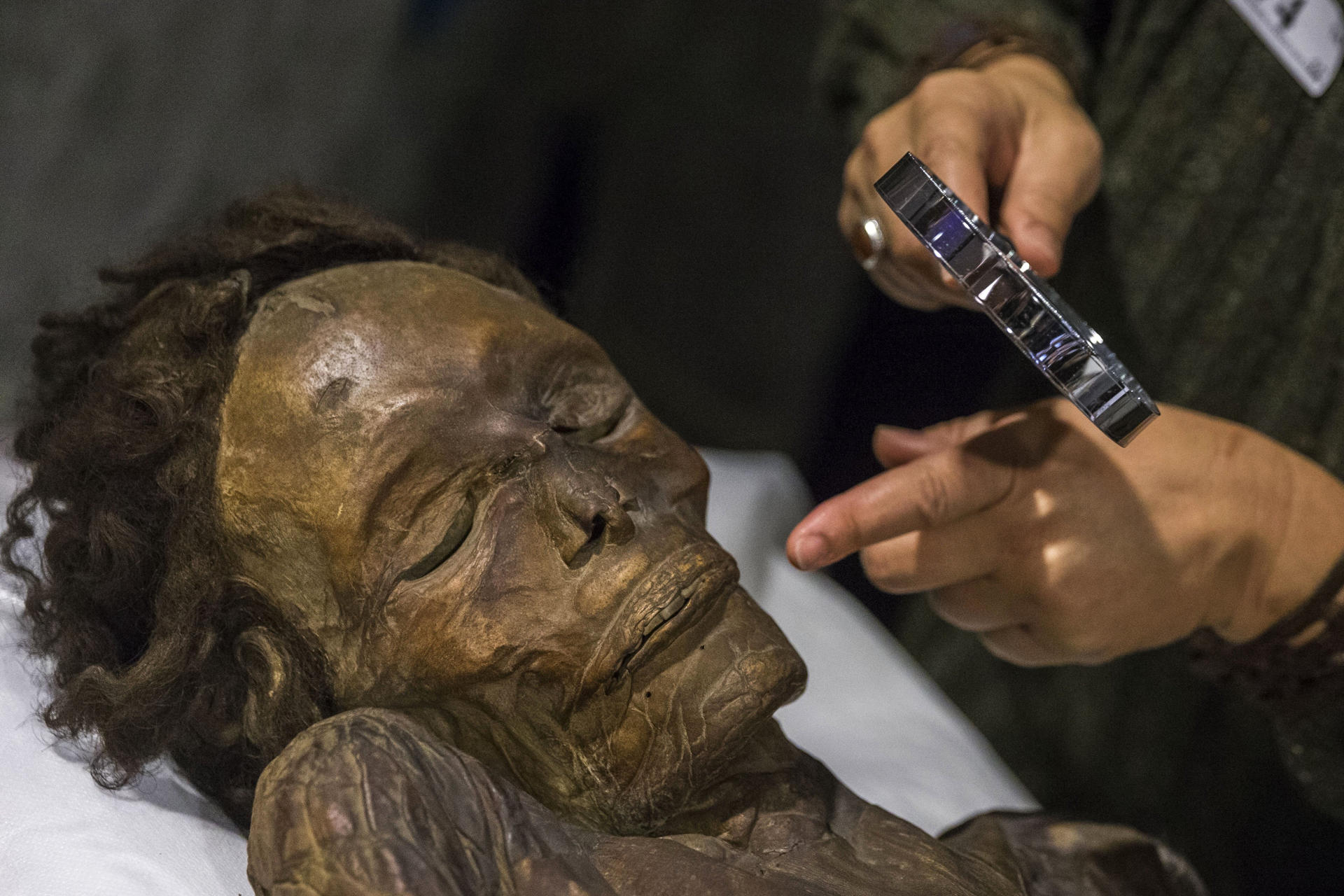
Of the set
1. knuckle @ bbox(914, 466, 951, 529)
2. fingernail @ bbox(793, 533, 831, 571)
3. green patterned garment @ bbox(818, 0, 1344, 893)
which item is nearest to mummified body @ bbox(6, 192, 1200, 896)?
fingernail @ bbox(793, 533, 831, 571)

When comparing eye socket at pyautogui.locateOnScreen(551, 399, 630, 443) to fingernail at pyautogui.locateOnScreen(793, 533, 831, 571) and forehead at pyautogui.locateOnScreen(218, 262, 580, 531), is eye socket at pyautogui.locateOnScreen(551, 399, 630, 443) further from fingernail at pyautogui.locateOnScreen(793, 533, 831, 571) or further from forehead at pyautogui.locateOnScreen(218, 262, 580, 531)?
fingernail at pyautogui.locateOnScreen(793, 533, 831, 571)

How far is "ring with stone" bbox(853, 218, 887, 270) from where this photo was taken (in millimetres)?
1538

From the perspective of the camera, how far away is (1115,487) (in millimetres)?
1522

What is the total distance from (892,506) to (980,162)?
48cm

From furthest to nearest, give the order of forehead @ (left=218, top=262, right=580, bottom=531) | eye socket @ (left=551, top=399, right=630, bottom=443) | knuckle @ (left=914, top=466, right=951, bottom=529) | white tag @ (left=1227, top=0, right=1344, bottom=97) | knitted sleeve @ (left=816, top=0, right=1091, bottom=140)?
knitted sleeve @ (left=816, top=0, right=1091, bottom=140), white tag @ (left=1227, top=0, right=1344, bottom=97), knuckle @ (left=914, top=466, right=951, bottom=529), eye socket @ (left=551, top=399, right=630, bottom=443), forehead @ (left=218, top=262, right=580, bottom=531)

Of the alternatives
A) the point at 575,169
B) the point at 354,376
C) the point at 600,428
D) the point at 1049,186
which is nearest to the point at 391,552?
the point at 354,376

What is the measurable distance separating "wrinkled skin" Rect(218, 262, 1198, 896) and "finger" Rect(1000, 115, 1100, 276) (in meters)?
0.56

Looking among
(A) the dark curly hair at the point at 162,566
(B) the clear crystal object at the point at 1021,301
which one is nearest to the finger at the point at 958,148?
(B) the clear crystal object at the point at 1021,301

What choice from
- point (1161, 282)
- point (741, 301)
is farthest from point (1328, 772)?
point (741, 301)

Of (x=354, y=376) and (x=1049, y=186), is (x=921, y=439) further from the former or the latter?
(x=354, y=376)

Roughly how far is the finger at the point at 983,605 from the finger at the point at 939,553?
0.07 m

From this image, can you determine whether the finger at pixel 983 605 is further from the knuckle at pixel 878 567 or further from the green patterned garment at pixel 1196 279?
the green patterned garment at pixel 1196 279

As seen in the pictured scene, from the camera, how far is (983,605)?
1617mm

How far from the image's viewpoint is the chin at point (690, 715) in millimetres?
1148
